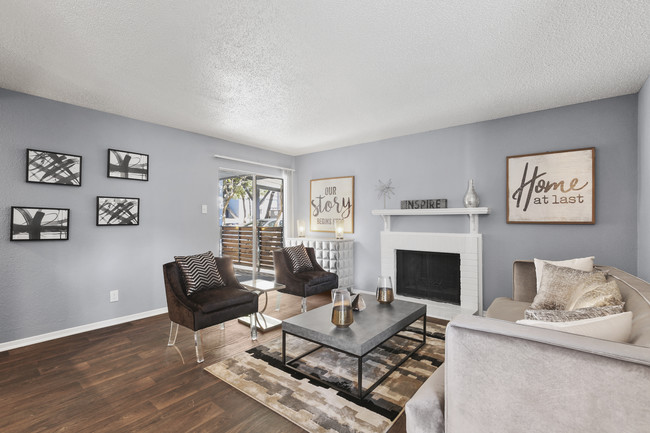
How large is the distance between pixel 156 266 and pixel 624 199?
541 cm

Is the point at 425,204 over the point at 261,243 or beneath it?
over

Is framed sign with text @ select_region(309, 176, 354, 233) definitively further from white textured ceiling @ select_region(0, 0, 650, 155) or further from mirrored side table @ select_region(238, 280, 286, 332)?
mirrored side table @ select_region(238, 280, 286, 332)

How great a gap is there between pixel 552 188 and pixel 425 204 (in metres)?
1.43

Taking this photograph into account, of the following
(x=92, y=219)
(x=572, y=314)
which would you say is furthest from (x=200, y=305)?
(x=572, y=314)

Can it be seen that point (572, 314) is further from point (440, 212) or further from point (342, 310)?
point (440, 212)

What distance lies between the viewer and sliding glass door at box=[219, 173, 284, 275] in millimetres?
5469

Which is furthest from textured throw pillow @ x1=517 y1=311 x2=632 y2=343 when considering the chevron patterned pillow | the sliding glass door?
the sliding glass door

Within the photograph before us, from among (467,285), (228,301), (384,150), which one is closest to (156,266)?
(228,301)

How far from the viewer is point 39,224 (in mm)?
3012

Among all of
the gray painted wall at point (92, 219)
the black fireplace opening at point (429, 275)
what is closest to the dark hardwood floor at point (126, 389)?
the gray painted wall at point (92, 219)

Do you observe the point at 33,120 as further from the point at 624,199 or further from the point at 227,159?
the point at 624,199

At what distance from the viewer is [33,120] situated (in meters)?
2.99

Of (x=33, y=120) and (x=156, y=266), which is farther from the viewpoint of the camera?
(x=156, y=266)

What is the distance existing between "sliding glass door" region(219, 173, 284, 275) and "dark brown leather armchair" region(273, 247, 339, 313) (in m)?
1.53
